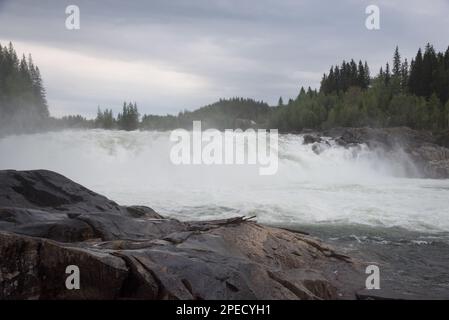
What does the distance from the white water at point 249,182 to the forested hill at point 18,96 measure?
1326 inches

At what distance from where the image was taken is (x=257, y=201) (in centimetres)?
1916

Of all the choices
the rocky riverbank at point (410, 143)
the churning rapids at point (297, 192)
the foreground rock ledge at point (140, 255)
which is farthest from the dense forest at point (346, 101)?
the foreground rock ledge at point (140, 255)

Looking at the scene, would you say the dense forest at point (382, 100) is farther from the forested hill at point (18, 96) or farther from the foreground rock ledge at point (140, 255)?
the foreground rock ledge at point (140, 255)

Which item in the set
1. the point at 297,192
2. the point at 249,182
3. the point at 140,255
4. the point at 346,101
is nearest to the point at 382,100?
the point at 346,101

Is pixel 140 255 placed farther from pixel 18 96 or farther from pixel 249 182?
pixel 18 96

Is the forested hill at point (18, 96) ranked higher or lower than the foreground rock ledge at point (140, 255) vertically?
higher

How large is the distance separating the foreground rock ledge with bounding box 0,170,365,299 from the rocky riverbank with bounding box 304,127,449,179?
117 ft

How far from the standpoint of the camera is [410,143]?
4741cm

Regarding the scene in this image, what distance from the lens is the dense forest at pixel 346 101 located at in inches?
2643

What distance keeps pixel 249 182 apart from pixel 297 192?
5917 mm

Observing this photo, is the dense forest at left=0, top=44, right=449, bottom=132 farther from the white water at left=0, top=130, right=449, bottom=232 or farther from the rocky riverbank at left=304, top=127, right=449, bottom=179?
the white water at left=0, top=130, right=449, bottom=232

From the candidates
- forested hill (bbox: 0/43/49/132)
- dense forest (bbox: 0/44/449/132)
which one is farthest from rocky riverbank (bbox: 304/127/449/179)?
forested hill (bbox: 0/43/49/132)
